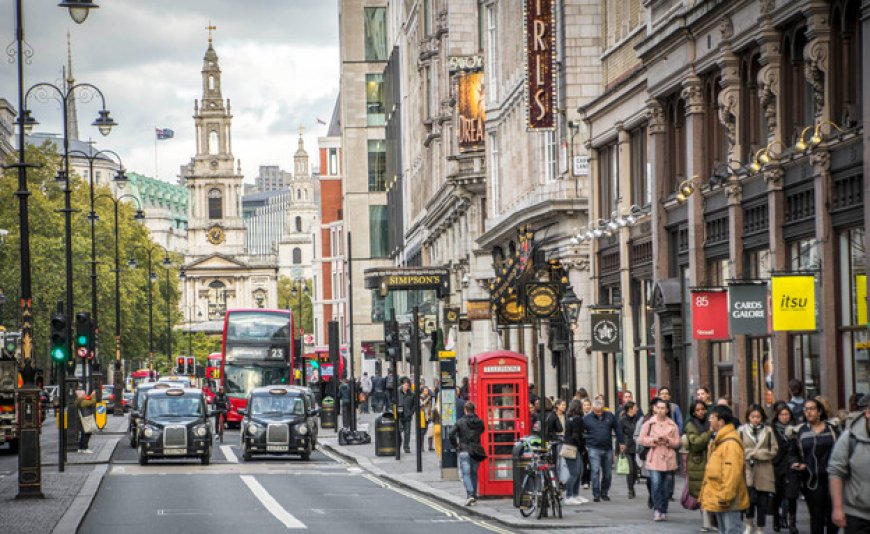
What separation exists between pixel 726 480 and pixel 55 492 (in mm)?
15668

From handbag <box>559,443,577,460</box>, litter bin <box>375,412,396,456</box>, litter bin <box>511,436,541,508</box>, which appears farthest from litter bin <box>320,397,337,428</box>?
litter bin <box>511,436,541,508</box>

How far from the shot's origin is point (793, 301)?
2500 centimetres

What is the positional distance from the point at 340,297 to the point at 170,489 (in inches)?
4148

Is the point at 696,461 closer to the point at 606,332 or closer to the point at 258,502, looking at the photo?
the point at 258,502

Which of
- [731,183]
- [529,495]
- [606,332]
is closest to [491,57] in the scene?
[606,332]

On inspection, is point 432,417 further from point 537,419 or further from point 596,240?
point 537,419

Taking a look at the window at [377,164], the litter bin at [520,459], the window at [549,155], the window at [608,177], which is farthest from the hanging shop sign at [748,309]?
the window at [377,164]

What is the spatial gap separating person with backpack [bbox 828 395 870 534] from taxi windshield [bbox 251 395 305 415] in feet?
104

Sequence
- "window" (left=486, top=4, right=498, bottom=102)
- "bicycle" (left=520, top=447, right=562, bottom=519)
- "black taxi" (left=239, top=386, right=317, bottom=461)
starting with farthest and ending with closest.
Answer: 1. "window" (left=486, top=4, right=498, bottom=102)
2. "black taxi" (left=239, top=386, right=317, bottom=461)
3. "bicycle" (left=520, top=447, right=562, bottom=519)

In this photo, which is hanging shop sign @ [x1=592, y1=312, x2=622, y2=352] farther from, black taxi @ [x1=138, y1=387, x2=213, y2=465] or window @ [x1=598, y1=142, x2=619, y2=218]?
black taxi @ [x1=138, y1=387, x2=213, y2=465]

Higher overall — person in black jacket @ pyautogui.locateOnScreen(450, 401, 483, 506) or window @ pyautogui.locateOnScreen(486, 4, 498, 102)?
window @ pyautogui.locateOnScreen(486, 4, 498, 102)

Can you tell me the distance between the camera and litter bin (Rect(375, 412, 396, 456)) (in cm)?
4459

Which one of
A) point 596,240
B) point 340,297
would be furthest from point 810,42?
point 340,297

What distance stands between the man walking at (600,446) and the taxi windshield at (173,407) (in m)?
16.8
